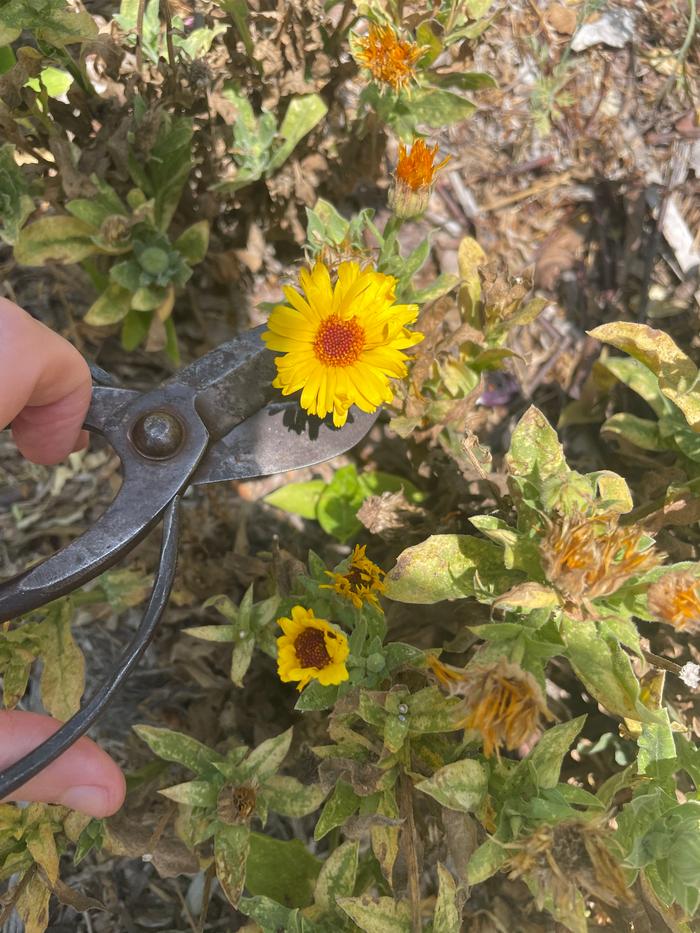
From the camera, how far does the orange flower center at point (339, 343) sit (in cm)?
146

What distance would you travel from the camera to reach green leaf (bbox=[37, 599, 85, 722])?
1.72 metres

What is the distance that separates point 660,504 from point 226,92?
53.7 inches

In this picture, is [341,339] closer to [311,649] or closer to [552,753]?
[311,649]

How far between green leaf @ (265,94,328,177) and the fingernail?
1400 millimetres

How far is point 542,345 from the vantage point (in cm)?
250

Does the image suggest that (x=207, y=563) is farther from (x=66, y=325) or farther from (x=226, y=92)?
(x=226, y=92)

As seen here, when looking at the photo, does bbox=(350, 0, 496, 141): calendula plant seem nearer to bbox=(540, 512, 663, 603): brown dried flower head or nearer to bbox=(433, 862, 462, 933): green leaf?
bbox=(540, 512, 663, 603): brown dried flower head

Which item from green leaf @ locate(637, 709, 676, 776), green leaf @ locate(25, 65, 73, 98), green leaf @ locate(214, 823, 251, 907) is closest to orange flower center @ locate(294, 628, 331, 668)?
green leaf @ locate(214, 823, 251, 907)

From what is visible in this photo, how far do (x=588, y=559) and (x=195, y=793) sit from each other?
2.84 ft

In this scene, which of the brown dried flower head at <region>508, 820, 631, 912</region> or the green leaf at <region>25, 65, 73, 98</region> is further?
the green leaf at <region>25, 65, 73, 98</region>

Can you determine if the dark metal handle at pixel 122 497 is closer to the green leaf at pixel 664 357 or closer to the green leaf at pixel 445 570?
the green leaf at pixel 445 570

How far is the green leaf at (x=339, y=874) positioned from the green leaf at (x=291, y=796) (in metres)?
0.11

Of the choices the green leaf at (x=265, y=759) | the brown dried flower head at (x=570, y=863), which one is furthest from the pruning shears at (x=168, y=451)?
the brown dried flower head at (x=570, y=863)

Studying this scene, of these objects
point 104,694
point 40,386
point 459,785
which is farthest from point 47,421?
point 459,785
